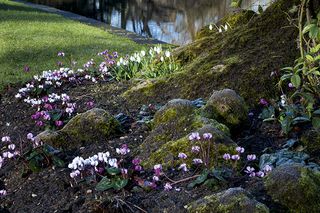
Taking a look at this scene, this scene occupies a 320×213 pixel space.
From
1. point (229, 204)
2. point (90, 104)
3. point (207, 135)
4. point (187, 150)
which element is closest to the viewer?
point (229, 204)

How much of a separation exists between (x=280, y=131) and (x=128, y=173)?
126cm

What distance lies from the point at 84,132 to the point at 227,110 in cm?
119

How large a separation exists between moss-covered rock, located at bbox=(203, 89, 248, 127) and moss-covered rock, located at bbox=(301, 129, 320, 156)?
1.85 ft

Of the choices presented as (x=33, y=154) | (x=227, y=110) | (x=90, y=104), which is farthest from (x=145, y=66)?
(x=33, y=154)

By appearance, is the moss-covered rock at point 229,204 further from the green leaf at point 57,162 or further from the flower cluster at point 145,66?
the flower cluster at point 145,66

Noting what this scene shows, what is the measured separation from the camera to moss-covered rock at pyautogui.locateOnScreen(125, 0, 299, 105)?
182 inches

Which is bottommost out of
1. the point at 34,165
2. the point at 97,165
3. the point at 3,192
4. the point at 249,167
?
the point at 3,192

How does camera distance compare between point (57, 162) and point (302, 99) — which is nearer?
point (57, 162)

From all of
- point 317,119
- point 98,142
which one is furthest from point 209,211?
point 98,142

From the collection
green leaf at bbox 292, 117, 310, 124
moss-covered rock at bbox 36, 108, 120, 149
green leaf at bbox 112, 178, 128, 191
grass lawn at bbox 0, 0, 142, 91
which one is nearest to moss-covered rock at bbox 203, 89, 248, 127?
green leaf at bbox 292, 117, 310, 124

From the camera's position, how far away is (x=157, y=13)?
85.7ft

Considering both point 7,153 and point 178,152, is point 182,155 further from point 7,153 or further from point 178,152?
point 7,153

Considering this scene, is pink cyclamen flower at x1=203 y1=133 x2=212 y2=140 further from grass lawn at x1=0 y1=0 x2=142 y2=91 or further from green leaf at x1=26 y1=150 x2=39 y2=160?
grass lawn at x1=0 y1=0 x2=142 y2=91

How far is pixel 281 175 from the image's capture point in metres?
2.78
